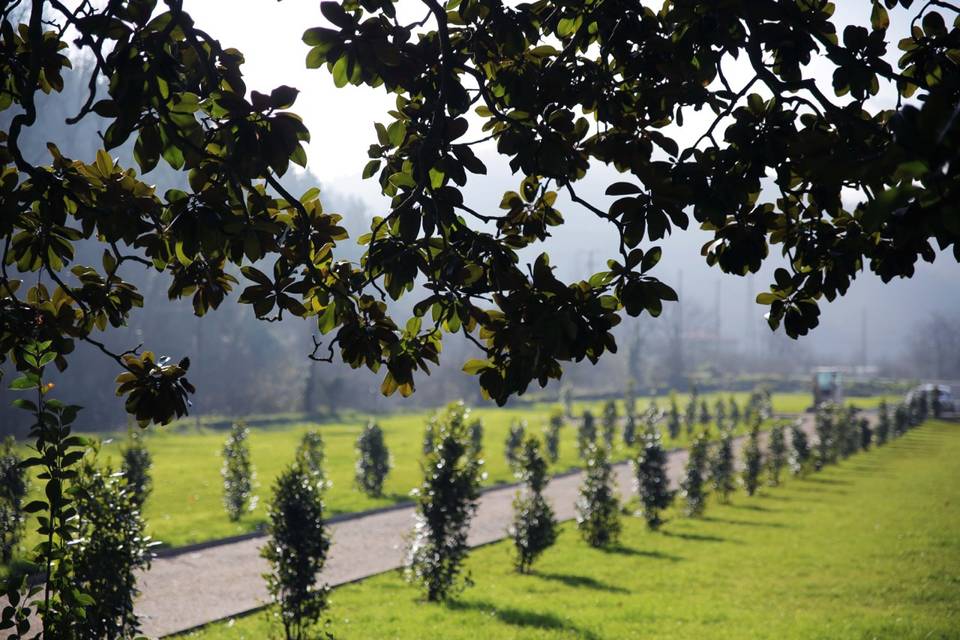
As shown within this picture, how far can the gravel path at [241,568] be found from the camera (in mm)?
9688

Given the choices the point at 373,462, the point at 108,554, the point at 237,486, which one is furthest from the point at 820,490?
the point at 108,554

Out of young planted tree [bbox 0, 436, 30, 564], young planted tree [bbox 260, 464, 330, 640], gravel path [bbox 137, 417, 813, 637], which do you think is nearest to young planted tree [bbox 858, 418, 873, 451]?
gravel path [bbox 137, 417, 813, 637]

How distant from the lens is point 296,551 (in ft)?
27.7

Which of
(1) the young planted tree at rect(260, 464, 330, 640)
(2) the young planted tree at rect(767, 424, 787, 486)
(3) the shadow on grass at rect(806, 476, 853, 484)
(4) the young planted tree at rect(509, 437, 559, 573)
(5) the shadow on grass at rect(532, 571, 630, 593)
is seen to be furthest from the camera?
(3) the shadow on grass at rect(806, 476, 853, 484)

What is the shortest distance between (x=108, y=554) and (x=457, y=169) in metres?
5.30

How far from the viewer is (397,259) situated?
3004 millimetres

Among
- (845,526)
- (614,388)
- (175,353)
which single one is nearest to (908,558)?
(845,526)

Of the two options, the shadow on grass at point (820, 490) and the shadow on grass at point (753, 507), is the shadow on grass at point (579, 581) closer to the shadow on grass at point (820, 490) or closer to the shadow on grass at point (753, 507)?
the shadow on grass at point (753, 507)

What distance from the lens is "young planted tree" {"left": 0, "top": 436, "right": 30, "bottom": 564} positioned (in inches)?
440

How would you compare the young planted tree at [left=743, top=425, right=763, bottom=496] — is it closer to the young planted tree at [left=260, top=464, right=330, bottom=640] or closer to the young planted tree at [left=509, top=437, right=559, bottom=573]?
the young planted tree at [left=509, top=437, right=559, bottom=573]

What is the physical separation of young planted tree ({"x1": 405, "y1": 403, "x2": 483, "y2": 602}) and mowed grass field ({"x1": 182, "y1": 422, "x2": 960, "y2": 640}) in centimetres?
35

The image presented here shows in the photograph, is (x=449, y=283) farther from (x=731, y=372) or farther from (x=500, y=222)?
(x=731, y=372)

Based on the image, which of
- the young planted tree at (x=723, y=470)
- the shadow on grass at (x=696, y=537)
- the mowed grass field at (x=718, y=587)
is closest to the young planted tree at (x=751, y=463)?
the young planted tree at (x=723, y=470)

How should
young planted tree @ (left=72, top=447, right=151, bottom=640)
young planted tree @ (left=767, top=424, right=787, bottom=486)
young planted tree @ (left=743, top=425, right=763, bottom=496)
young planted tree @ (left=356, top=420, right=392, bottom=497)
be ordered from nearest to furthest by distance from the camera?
young planted tree @ (left=72, top=447, right=151, bottom=640), young planted tree @ (left=356, top=420, right=392, bottom=497), young planted tree @ (left=743, top=425, right=763, bottom=496), young planted tree @ (left=767, top=424, right=787, bottom=486)
